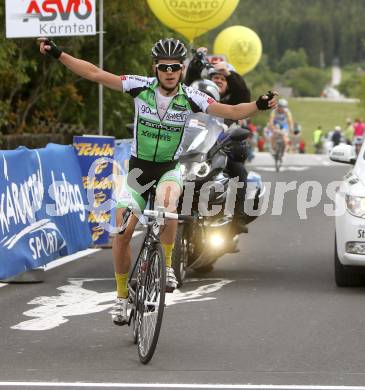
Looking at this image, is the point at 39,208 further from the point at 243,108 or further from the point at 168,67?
the point at 243,108

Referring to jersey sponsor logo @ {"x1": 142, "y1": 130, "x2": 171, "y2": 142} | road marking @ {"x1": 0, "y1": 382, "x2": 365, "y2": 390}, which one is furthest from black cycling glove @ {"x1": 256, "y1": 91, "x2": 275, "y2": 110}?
road marking @ {"x1": 0, "y1": 382, "x2": 365, "y2": 390}

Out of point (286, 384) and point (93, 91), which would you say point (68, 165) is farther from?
point (93, 91)

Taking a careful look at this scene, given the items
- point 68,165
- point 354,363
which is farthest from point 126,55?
point 354,363

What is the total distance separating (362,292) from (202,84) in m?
2.56

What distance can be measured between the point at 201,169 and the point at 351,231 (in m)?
1.55

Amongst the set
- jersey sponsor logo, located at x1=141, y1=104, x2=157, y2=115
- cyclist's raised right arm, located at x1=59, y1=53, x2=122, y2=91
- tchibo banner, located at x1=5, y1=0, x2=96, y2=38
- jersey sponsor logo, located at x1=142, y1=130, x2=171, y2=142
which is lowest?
jersey sponsor logo, located at x1=142, y1=130, x2=171, y2=142

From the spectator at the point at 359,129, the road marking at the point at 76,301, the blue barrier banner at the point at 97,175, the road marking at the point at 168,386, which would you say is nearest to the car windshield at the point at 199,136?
the road marking at the point at 76,301

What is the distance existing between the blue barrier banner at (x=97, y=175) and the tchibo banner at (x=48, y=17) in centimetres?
206

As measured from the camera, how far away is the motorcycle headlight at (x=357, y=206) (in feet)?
34.6

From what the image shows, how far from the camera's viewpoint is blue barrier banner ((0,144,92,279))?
11328 millimetres

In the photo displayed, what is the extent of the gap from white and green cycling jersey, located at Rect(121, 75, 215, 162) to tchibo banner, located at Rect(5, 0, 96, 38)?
8.11 meters

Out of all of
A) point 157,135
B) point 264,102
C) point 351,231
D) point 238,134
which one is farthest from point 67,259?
point 264,102

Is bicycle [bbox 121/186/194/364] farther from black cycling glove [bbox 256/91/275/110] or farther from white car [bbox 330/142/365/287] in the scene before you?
white car [bbox 330/142/365/287]

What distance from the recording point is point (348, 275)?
35.8 feet
